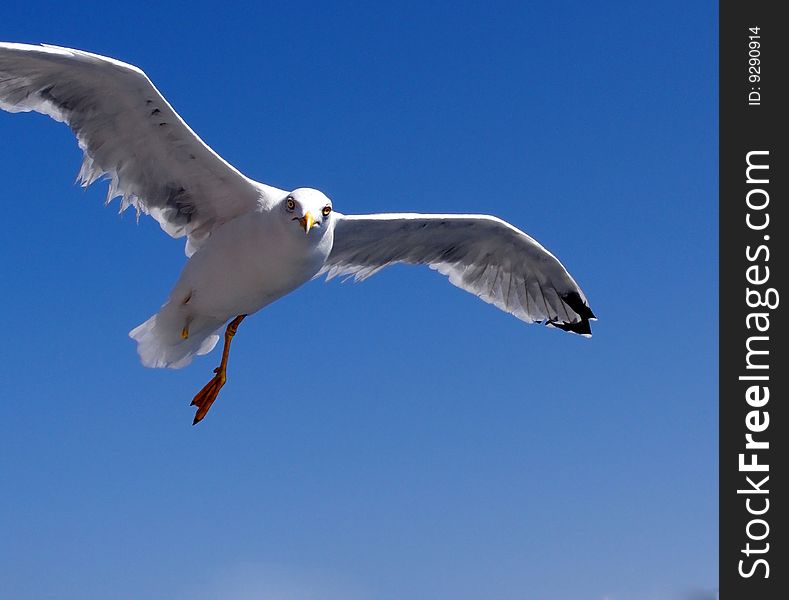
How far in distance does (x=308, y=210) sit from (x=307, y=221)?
0.09 meters

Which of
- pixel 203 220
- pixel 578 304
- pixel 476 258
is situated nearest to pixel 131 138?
pixel 203 220

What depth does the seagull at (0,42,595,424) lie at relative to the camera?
7.68m

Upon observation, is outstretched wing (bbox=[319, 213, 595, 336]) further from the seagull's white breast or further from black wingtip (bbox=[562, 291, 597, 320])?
the seagull's white breast

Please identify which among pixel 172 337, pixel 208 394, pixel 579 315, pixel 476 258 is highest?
pixel 476 258

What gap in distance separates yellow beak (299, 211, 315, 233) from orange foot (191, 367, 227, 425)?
6.63 feet

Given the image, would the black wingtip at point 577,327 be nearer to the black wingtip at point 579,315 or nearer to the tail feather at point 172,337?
the black wingtip at point 579,315

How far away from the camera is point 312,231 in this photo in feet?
25.0

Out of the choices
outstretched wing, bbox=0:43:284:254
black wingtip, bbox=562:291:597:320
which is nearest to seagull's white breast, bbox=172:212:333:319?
outstretched wing, bbox=0:43:284:254

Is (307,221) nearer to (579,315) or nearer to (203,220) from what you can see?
(203,220)

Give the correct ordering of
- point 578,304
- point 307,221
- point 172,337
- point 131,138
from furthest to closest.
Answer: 1. point 578,304
2. point 172,337
3. point 131,138
4. point 307,221

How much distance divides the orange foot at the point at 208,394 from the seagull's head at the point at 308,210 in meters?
1.84

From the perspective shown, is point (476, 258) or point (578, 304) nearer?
point (476, 258)

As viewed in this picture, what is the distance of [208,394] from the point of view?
8.93 meters
